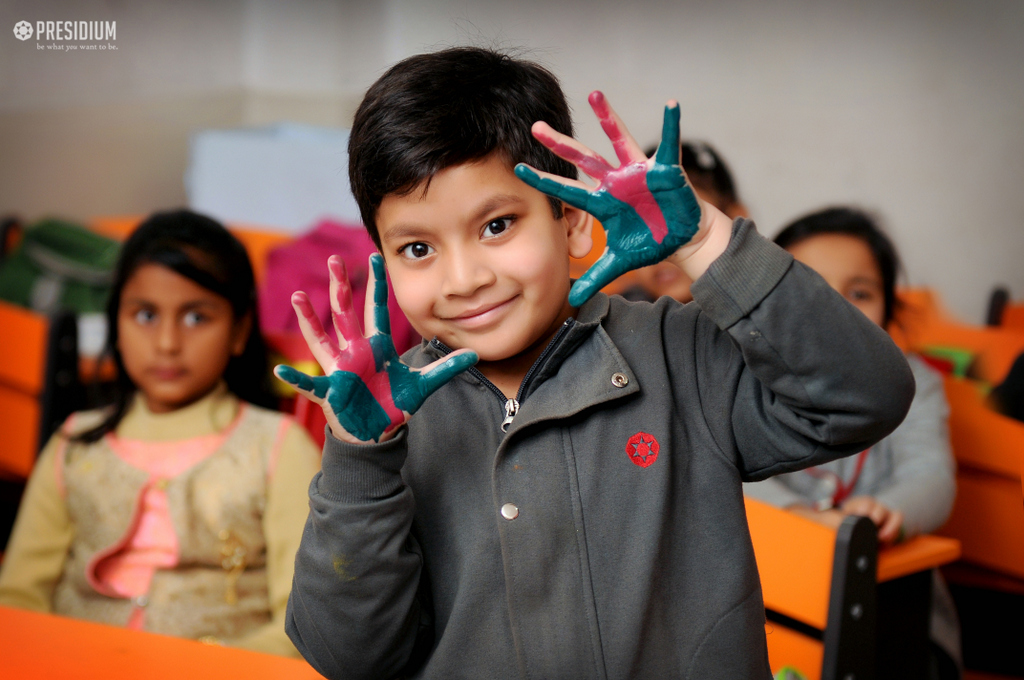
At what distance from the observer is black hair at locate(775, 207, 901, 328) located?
1904mm

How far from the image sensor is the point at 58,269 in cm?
263

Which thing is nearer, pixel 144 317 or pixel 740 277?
pixel 740 277

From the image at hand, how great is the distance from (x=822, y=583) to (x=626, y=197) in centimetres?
65

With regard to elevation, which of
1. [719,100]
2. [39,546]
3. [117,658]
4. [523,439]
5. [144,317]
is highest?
[719,100]

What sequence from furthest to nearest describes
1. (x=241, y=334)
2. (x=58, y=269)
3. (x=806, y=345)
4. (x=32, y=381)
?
(x=58, y=269), (x=32, y=381), (x=241, y=334), (x=806, y=345)

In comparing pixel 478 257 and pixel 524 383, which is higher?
pixel 478 257

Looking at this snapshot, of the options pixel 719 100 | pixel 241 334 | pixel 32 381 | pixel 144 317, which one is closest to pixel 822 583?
pixel 241 334

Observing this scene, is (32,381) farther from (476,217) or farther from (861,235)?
(861,235)

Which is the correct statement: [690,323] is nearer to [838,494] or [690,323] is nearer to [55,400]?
[838,494]

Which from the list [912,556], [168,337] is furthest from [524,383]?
[168,337]

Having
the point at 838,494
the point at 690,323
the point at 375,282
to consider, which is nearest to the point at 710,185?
the point at 838,494

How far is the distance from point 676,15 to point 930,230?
3.66ft

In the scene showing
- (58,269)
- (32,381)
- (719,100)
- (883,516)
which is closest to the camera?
(883,516)

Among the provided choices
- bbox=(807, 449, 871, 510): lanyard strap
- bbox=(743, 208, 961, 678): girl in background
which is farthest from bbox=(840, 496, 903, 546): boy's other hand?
bbox=(807, 449, 871, 510): lanyard strap
